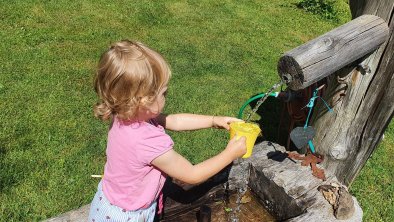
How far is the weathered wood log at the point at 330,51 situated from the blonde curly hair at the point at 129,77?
67cm

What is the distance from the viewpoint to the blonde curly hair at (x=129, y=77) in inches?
80.0

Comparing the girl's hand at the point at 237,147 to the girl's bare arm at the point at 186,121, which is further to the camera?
the girl's bare arm at the point at 186,121

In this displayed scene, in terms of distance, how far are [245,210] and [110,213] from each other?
4.18 ft

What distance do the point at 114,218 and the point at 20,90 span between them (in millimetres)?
3122

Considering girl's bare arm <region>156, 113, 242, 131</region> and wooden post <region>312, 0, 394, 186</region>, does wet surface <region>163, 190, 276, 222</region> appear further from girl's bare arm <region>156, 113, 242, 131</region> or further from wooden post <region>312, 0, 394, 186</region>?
girl's bare arm <region>156, 113, 242, 131</region>

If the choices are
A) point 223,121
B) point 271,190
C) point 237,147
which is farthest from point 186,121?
point 271,190

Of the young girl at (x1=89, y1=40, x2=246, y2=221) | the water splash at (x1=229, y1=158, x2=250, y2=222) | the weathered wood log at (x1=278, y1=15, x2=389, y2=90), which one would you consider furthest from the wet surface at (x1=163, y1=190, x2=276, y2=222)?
the weathered wood log at (x1=278, y1=15, x2=389, y2=90)

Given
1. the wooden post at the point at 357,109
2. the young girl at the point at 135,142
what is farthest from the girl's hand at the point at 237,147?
the wooden post at the point at 357,109

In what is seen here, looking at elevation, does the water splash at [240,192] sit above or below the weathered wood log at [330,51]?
below

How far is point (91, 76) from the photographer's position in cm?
550

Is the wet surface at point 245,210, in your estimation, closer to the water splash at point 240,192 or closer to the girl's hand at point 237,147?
the water splash at point 240,192

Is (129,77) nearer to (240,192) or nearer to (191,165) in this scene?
(191,165)

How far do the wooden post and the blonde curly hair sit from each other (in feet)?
4.22

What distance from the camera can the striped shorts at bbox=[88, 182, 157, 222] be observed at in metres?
2.42
